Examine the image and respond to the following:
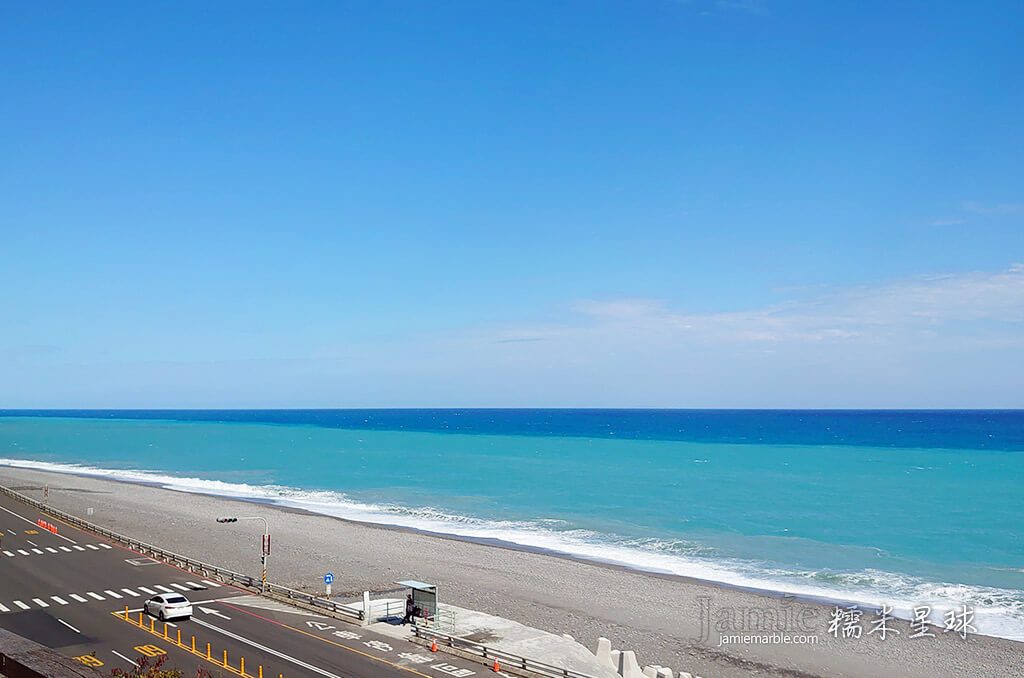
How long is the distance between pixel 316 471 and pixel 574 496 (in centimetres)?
4725

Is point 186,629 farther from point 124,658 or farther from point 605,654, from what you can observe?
point 605,654

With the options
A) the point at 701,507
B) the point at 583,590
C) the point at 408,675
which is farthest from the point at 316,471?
the point at 408,675

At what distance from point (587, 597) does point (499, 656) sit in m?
16.1

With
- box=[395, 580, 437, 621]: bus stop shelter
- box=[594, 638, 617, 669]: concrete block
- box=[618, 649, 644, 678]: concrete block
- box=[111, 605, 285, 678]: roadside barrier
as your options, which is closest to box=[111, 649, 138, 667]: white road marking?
box=[111, 605, 285, 678]: roadside barrier

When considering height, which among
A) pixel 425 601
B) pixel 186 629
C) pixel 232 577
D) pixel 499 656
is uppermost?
pixel 425 601

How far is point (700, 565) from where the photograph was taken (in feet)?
168

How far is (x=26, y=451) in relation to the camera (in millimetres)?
160875

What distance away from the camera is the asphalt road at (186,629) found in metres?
26.2

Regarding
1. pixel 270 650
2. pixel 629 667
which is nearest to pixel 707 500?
pixel 629 667

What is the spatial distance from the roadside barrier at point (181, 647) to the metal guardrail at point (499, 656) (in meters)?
6.40

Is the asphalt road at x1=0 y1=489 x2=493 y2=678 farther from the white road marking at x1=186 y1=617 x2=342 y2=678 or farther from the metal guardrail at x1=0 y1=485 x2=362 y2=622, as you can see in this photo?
the metal guardrail at x1=0 y1=485 x2=362 y2=622

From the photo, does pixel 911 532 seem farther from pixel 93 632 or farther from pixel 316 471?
pixel 316 471

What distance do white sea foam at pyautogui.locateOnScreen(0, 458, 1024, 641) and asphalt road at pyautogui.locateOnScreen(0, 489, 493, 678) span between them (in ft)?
81.8

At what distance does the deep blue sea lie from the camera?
49.5m
